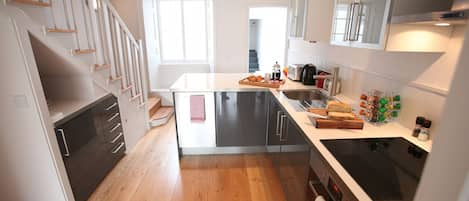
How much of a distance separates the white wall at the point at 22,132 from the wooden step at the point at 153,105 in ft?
7.31

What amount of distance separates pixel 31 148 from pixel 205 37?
4.04 meters

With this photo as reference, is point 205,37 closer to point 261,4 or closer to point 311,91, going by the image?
point 261,4

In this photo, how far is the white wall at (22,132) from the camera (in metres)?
1.42

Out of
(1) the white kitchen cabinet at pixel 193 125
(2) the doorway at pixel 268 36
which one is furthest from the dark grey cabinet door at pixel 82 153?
(2) the doorway at pixel 268 36

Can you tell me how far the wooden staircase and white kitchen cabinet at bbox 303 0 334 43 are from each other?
110 inches

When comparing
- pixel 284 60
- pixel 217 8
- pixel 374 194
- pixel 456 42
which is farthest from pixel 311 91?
pixel 217 8

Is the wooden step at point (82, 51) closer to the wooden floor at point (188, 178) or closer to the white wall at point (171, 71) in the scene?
the wooden floor at point (188, 178)

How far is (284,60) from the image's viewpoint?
4.48m

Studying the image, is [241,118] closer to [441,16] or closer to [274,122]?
[274,122]

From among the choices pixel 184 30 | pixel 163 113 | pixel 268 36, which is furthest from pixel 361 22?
pixel 268 36

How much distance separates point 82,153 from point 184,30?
3.73m

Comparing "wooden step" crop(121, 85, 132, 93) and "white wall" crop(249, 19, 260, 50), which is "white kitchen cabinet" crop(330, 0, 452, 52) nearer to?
"wooden step" crop(121, 85, 132, 93)

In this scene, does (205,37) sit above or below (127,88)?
above

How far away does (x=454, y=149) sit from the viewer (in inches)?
16.3
